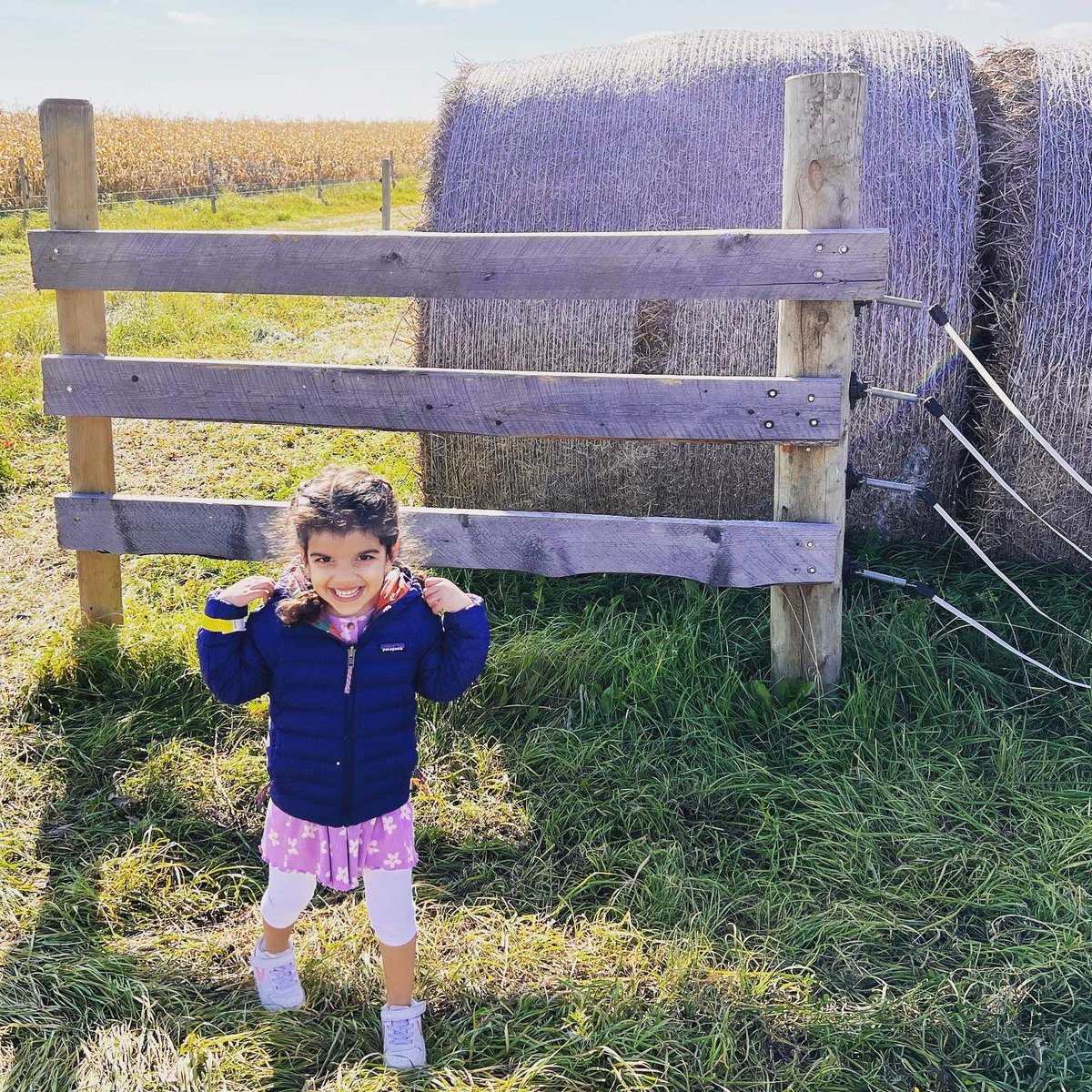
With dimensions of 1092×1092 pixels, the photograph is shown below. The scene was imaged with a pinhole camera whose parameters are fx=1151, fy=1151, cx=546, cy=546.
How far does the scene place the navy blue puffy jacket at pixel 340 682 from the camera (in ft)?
Result: 8.89

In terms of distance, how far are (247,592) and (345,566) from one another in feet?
0.96

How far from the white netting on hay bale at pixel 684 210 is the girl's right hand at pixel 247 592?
8.44 ft

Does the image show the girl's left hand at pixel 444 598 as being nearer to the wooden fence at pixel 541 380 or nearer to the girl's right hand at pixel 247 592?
the girl's right hand at pixel 247 592

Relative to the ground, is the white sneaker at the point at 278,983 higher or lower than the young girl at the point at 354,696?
lower

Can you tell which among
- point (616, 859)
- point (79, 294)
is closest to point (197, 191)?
point (79, 294)

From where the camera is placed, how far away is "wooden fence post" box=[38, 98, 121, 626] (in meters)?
4.15

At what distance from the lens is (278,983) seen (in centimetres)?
290

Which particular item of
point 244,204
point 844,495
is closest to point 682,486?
point 844,495

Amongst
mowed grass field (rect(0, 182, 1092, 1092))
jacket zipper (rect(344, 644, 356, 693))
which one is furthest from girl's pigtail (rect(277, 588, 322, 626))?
mowed grass field (rect(0, 182, 1092, 1092))

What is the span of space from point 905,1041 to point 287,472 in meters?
4.79

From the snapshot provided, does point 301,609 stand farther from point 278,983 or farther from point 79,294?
point 79,294

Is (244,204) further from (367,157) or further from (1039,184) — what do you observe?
(1039,184)

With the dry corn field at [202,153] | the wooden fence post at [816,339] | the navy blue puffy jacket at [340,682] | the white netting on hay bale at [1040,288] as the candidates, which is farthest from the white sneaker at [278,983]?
the dry corn field at [202,153]

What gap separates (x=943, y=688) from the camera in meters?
4.24
